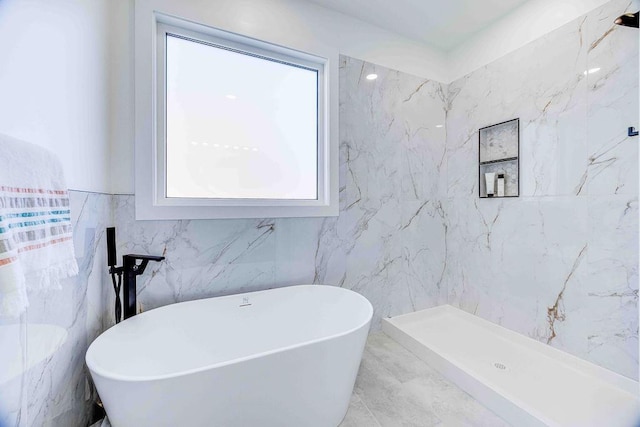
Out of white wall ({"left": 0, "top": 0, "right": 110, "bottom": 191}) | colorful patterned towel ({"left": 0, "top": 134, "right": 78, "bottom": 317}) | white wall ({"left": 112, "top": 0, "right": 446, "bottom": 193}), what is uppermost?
white wall ({"left": 112, "top": 0, "right": 446, "bottom": 193})

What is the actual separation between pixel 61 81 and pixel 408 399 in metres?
2.34

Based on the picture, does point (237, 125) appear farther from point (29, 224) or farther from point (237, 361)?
point (237, 361)

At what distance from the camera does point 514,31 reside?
6.82ft

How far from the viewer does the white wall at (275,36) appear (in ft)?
5.07

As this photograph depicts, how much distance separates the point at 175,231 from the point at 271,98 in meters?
1.24

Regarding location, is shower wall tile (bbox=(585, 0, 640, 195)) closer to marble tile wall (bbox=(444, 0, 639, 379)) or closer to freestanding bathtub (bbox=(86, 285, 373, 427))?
marble tile wall (bbox=(444, 0, 639, 379))

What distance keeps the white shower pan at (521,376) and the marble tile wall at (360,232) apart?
1.31 feet

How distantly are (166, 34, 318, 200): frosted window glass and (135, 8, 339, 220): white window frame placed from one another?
0.22 feet

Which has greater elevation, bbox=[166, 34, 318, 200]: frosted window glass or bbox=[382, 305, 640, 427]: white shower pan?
bbox=[166, 34, 318, 200]: frosted window glass

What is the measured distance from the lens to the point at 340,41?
7.04 feet

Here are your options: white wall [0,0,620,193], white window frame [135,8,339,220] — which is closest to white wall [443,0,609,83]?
white wall [0,0,620,193]

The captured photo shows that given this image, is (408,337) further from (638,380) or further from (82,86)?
(82,86)

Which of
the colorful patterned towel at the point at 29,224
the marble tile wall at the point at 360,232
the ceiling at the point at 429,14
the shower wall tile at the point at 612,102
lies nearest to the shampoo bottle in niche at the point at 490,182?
the marble tile wall at the point at 360,232

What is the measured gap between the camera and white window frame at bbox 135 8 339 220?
1.57 m
